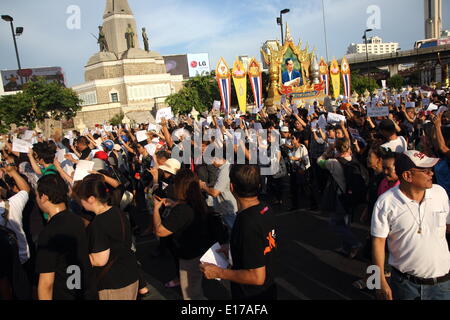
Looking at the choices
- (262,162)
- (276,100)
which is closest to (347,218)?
(262,162)

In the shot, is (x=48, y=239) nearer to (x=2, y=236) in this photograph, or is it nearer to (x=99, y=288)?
(x=2, y=236)

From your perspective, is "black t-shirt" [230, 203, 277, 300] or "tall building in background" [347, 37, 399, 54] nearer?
"black t-shirt" [230, 203, 277, 300]

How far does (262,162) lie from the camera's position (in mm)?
6652

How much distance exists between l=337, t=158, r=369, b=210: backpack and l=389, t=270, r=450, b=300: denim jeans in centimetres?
202

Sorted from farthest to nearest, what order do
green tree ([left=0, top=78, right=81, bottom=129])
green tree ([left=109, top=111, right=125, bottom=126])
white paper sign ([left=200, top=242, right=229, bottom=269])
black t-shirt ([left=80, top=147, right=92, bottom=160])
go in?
green tree ([left=109, top=111, right=125, bottom=126]) → green tree ([left=0, top=78, right=81, bottom=129]) → black t-shirt ([left=80, top=147, right=92, bottom=160]) → white paper sign ([left=200, top=242, right=229, bottom=269])

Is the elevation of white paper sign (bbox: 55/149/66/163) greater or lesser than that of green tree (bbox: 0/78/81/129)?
lesser

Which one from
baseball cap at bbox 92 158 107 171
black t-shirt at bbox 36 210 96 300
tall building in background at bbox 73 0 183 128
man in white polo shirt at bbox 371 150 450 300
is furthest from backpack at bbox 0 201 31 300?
tall building in background at bbox 73 0 183 128

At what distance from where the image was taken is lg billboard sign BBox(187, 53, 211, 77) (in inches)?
4190

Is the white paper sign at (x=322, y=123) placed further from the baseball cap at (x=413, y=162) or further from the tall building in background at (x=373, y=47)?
the tall building in background at (x=373, y=47)

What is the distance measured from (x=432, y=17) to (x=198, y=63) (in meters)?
111

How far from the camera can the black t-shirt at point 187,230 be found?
3014 millimetres

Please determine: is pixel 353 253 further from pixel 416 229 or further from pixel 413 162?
pixel 413 162

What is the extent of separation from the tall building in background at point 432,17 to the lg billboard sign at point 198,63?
340 ft

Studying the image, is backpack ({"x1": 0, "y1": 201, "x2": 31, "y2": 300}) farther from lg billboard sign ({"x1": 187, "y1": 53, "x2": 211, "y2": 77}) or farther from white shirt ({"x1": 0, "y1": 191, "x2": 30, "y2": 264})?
lg billboard sign ({"x1": 187, "y1": 53, "x2": 211, "y2": 77})
